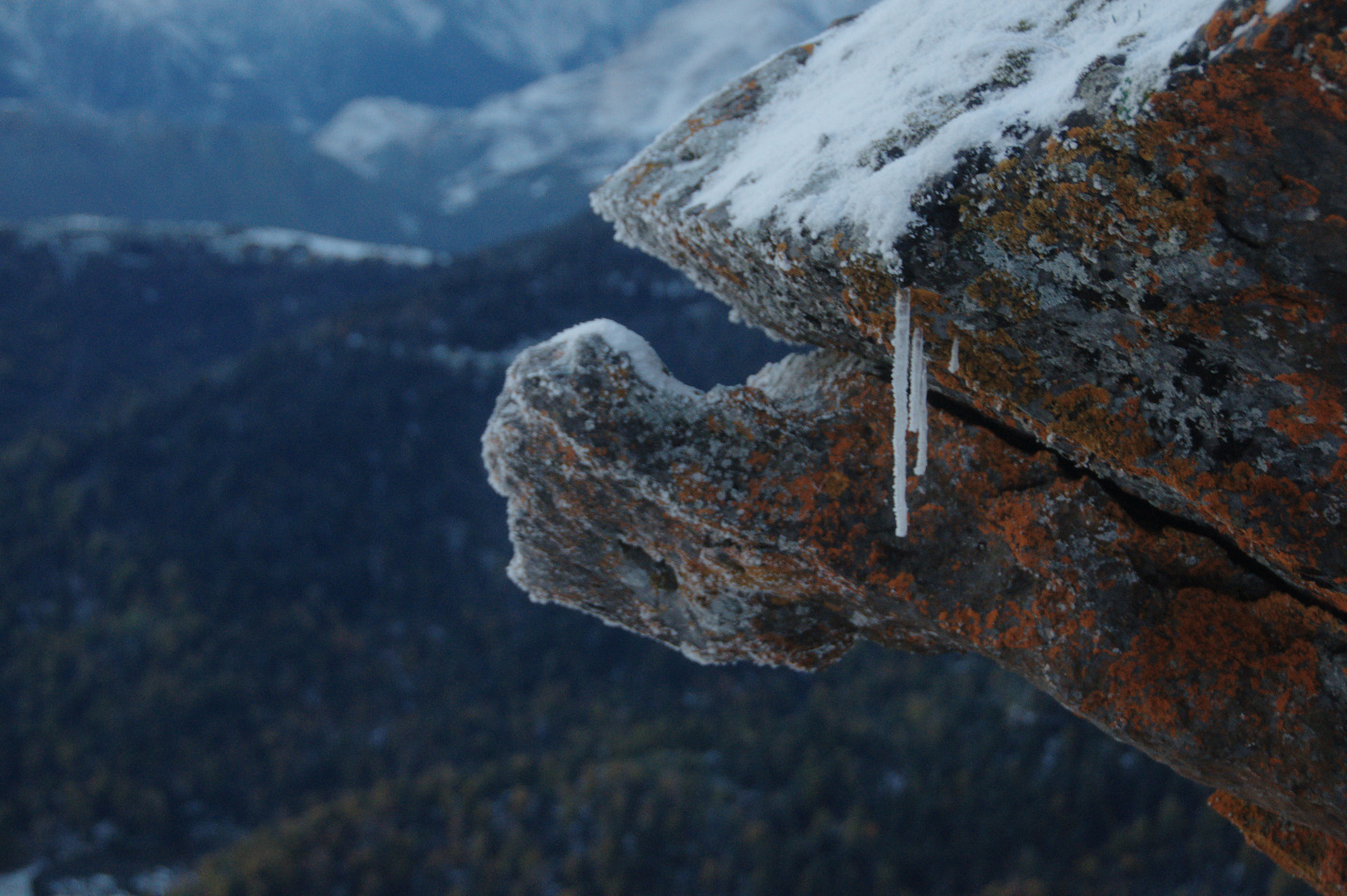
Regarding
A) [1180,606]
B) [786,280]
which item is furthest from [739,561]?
[1180,606]

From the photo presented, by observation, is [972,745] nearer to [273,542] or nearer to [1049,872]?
[1049,872]

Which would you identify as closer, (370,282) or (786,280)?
(786,280)

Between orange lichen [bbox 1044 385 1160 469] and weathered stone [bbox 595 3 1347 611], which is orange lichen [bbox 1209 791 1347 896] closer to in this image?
weathered stone [bbox 595 3 1347 611]

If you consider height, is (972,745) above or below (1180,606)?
below

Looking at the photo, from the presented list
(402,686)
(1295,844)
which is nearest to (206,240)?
(402,686)

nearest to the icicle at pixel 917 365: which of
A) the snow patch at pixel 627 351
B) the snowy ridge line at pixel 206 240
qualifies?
the snow patch at pixel 627 351

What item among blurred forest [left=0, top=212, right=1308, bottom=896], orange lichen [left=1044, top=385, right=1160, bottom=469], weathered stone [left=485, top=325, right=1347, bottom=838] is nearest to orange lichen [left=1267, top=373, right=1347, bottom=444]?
orange lichen [left=1044, top=385, right=1160, bottom=469]
